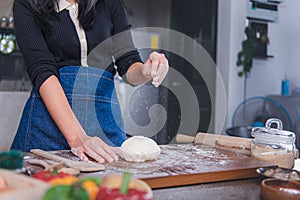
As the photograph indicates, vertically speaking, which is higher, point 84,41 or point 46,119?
point 84,41

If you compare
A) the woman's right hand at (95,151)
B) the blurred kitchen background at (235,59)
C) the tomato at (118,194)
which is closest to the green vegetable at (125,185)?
the tomato at (118,194)

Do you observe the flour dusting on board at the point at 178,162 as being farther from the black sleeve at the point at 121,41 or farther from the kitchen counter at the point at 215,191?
the black sleeve at the point at 121,41

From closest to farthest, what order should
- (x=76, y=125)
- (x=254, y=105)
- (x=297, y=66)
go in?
(x=76, y=125) < (x=254, y=105) < (x=297, y=66)

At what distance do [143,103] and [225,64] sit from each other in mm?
2498

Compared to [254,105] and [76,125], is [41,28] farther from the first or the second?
[254,105]

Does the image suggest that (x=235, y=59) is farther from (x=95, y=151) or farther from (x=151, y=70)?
(x=95, y=151)

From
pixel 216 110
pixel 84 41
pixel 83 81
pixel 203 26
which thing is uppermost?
pixel 203 26

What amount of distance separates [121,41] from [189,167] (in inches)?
22.8

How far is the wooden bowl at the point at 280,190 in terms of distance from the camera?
78 cm

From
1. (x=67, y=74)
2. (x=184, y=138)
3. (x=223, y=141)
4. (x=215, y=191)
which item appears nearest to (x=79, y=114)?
(x=67, y=74)

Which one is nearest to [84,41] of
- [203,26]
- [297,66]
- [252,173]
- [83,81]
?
[83,81]

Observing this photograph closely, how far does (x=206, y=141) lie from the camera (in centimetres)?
135

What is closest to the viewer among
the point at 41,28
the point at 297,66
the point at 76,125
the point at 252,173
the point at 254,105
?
the point at 252,173

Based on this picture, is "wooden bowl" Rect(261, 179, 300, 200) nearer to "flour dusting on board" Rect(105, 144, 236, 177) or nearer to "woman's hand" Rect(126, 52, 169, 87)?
"flour dusting on board" Rect(105, 144, 236, 177)
